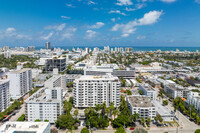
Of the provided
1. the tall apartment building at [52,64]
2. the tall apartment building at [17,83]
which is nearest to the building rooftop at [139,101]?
the tall apartment building at [17,83]

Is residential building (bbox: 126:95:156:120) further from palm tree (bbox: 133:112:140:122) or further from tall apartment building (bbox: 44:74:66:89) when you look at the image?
tall apartment building (bbox: 44:74:66:89)

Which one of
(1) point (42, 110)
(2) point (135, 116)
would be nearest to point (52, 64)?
(1) point (42, 110)

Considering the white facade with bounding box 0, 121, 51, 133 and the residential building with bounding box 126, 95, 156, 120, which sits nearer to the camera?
the white facade with bounding box 0, 121, 51, 133

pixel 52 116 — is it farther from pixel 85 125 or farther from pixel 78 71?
pixel 78 71

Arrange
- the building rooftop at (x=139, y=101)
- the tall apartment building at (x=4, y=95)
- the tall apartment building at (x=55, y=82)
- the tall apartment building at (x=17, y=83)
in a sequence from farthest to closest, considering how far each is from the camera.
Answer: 1. the tall apartment building at (x=17, y=83)
2. the tall apartment building at (x=55, y=82)
3. the tall apartment building at (x=4, y=95)
4. the building rooftop at (x=139, y=101)

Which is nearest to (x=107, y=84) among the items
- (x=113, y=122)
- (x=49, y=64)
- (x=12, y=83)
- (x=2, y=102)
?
(x=113, y=122)

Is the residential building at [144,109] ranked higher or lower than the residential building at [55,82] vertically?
lower

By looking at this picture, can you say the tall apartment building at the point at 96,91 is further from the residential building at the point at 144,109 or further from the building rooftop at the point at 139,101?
the residential building at the point at 144,109

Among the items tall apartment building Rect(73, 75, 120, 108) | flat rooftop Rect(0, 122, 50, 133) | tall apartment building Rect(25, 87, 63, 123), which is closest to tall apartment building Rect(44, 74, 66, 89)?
tall apartment building Rect(73, 75, 120, 108)
